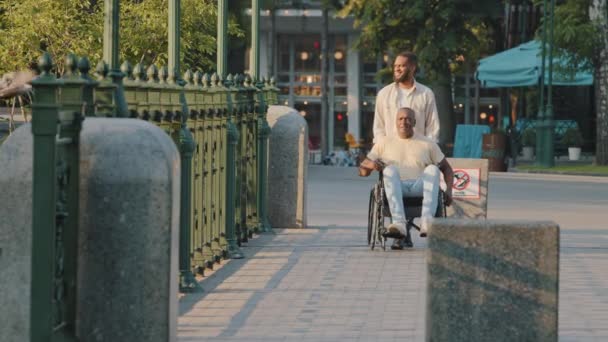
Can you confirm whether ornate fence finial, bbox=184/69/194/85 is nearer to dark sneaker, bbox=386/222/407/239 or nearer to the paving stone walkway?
the paving stone walkway

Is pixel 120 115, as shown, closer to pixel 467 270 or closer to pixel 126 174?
pixel 126 174

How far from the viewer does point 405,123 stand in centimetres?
1441

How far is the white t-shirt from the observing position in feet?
47.7

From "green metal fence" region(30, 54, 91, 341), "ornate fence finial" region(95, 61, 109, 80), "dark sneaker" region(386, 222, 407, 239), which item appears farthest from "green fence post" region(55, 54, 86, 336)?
"dark sneaker" region(386, 222, 407, 239)

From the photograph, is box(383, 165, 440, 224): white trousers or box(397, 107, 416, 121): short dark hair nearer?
box(383, 165, 440, 224): white trousers

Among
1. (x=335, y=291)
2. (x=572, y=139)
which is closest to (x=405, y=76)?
(x=335, y=291)

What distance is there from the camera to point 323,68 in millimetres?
60500

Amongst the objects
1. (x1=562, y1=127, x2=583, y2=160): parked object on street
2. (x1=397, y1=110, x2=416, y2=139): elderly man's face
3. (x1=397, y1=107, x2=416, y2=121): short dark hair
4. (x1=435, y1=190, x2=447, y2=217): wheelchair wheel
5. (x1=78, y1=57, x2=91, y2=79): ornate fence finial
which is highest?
(x1=78, y1=57, x2=91, y2=79): ornate fence finial

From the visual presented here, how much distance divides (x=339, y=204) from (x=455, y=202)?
6416mm

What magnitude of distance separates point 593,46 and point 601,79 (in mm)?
1005

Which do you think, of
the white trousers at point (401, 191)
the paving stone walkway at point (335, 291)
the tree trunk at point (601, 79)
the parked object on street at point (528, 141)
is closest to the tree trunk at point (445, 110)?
the parked object on street at point (528, 141)

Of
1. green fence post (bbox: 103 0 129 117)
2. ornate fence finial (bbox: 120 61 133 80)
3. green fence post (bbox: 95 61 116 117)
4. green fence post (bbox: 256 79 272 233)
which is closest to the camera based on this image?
green fence post (bbox: 95 61 116 117)

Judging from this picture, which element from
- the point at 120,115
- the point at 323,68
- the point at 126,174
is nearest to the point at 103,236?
the point at 126,174

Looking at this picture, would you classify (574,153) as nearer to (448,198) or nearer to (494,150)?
(494,150)
